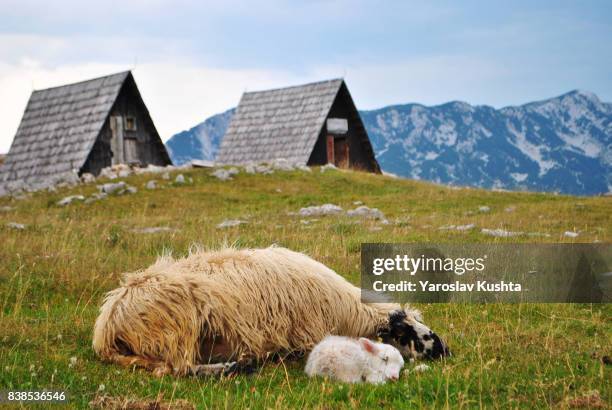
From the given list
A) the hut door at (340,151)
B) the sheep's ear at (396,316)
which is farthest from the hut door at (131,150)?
the sheep's ear at (396,316)

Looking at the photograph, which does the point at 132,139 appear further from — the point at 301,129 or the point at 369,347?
the point at 369,347

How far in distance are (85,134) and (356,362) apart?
27499 millimetres

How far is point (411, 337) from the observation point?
6.88m

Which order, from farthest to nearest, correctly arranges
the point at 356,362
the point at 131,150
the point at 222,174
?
the point at 131,150
the point at 222,174
the point at 356,362

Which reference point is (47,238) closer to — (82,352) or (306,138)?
(82,352)

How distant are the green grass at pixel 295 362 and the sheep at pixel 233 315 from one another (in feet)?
0.84

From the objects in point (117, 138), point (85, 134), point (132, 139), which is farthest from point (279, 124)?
point (85, 134)

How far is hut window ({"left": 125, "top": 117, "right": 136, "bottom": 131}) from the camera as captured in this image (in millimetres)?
33487

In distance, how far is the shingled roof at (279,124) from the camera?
1399 inches

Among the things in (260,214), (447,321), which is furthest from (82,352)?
(260,214)

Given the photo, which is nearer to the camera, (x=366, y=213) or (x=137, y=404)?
(x=137, y=404)

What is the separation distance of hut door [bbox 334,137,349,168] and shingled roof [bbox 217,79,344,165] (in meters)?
2.90

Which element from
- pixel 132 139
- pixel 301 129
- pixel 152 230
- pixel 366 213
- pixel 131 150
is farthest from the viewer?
pixel 301 129

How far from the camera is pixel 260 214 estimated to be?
1948 centimetres
